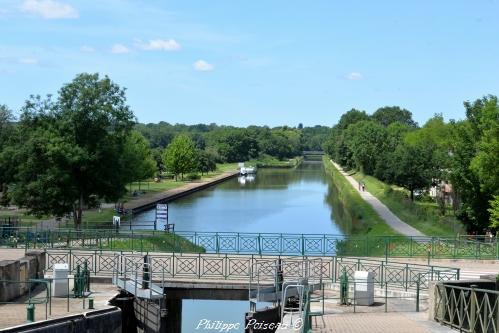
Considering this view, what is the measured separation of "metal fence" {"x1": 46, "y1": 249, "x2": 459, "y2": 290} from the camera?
1009 inches

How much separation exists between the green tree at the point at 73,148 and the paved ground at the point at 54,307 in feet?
49.5

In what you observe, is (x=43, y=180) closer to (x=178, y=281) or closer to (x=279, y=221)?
(x=178, y=281)

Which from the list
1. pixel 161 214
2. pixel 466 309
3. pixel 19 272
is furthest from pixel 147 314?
pixel 161 214

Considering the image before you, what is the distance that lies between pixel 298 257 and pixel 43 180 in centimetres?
1599

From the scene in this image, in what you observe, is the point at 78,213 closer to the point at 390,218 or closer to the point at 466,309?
the point at 390,218

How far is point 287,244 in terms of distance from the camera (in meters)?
31.6

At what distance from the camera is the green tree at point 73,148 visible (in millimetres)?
38406

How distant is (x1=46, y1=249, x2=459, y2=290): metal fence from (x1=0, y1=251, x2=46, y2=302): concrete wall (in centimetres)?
179

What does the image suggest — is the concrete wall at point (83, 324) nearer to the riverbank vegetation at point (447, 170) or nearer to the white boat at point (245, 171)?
the riverbank vegetation at point (447, 170)

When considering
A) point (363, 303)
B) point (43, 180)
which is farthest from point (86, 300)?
point (43, 180)

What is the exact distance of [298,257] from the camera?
2847cm

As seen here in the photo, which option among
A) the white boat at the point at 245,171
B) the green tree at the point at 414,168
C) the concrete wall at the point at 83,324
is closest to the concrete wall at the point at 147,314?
the concrete wall at the point at 83,324

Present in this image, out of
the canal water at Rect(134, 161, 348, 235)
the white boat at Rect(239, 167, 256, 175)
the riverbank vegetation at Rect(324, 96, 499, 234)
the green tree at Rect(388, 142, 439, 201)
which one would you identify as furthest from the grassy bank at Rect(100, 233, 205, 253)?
the white boat at Rect(239, 167, 256, 175)

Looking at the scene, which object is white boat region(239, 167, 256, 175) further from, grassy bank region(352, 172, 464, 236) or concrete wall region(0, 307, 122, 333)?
concrete wall region(0, 307, 122, 333)
